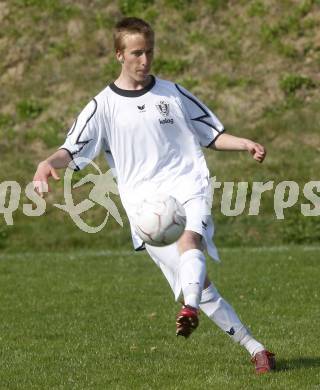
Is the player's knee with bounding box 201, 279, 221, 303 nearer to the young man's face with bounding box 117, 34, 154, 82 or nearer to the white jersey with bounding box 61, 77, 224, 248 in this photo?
the white jersey with bounding box 61, 77, 224, 248

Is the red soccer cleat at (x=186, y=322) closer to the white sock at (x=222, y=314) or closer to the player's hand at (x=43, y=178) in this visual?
the white sock at (x=222, y=314)

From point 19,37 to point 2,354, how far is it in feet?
58.0

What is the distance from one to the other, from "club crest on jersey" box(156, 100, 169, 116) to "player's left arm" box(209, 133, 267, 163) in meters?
0.43

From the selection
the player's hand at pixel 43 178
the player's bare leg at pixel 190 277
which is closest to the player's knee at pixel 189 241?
the player's bare leg at pixel 190 277

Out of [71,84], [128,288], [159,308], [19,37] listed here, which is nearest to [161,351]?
[159,308]

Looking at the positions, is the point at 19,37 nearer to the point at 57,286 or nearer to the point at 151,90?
the point at 57,286

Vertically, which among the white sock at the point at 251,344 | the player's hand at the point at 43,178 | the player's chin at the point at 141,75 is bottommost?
the white sock at the point at 251,344

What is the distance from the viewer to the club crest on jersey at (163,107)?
8.02 meters

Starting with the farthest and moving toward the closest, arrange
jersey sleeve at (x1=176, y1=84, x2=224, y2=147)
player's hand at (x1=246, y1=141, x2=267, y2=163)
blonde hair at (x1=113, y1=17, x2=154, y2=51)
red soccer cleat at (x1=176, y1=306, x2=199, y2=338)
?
1. jersey sleeve at (x1=176, y1=84, x2=224, y2=147)
2. blonde hair at (x1=113, y1=17, x2=154, y2=51)
3. player's hand at (x1=246, y1=141, x2=267, y2=163)
4. red soccer cleat at (x1=176, y1=306, x2=199, y2=338)

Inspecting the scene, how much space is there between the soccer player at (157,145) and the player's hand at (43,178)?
0.65 feet

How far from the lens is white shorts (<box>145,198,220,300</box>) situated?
778 centimetres

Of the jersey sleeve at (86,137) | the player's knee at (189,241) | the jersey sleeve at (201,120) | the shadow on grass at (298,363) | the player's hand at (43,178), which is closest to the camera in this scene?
the player's hand at (43,178)

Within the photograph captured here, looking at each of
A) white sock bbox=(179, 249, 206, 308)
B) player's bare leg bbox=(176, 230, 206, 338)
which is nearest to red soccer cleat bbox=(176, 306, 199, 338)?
player's bare leg bbox=(176, 230, 206, 338)

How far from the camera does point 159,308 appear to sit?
12.5m
